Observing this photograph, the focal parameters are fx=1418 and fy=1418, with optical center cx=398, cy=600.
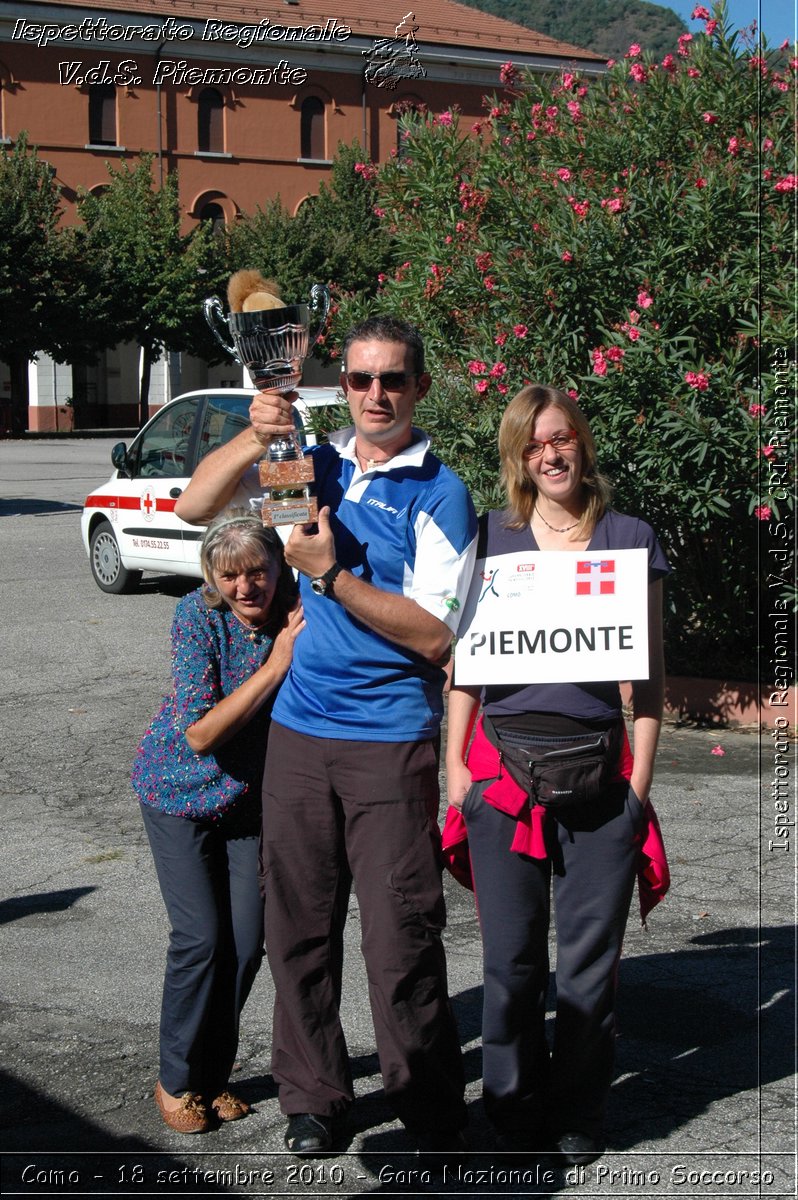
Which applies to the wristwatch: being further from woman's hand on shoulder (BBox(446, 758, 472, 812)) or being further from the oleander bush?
the oleander bush

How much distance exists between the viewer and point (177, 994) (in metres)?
3.85

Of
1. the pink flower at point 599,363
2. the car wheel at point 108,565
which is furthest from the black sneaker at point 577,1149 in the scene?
the car wheel at point 108,565

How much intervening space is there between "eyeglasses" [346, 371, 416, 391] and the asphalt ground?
1.97 m

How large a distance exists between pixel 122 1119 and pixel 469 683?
157 cm

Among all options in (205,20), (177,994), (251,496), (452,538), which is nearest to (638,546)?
(452,538)

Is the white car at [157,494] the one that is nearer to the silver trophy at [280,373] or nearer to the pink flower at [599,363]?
the pink flower at [599,363]

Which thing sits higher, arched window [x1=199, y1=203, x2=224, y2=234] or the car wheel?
arched window [x1=199, y1=203, x2=224, y2=234]

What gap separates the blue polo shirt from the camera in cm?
354

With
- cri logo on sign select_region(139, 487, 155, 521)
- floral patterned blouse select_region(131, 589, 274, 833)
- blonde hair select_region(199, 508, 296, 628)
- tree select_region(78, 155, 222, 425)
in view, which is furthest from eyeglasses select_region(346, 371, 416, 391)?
tree select_region(78, 155, 222, 425)

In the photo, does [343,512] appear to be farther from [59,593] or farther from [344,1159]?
[59,593]

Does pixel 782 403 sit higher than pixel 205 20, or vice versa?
pixel 205 20

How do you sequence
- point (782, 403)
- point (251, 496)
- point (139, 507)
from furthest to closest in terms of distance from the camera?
1. point (139, 507)
2. point (782, 403)
3. point (251, 496)

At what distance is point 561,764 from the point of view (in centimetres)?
359

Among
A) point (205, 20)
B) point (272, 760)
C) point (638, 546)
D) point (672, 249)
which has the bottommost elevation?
point (272, 760)
